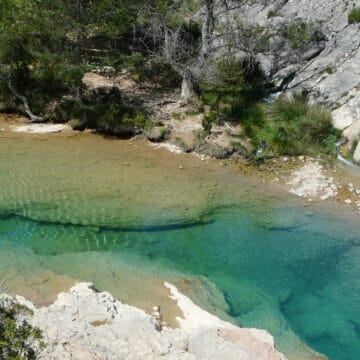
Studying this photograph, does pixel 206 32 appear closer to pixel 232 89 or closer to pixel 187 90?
pixel 187 90

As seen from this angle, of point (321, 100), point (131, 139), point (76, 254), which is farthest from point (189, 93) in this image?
point (76, 254)

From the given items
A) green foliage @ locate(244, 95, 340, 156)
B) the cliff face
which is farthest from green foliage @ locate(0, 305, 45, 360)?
the cliff face

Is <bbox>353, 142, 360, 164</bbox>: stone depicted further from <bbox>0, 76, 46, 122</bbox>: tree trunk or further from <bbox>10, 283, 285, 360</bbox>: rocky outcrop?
<bbox>0, 76, 46, 122</bbox>: tree trunk

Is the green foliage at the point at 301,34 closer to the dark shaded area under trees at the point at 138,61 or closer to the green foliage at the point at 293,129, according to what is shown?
→ the dark shaded area under trees at the point at 138,61

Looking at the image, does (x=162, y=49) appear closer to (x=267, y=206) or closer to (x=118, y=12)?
(x=118, y=12)

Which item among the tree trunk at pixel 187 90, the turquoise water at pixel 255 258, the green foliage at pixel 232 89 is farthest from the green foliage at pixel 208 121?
the turquoise water at pixel 255 258

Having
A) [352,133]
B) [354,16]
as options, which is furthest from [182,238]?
[354,16]
